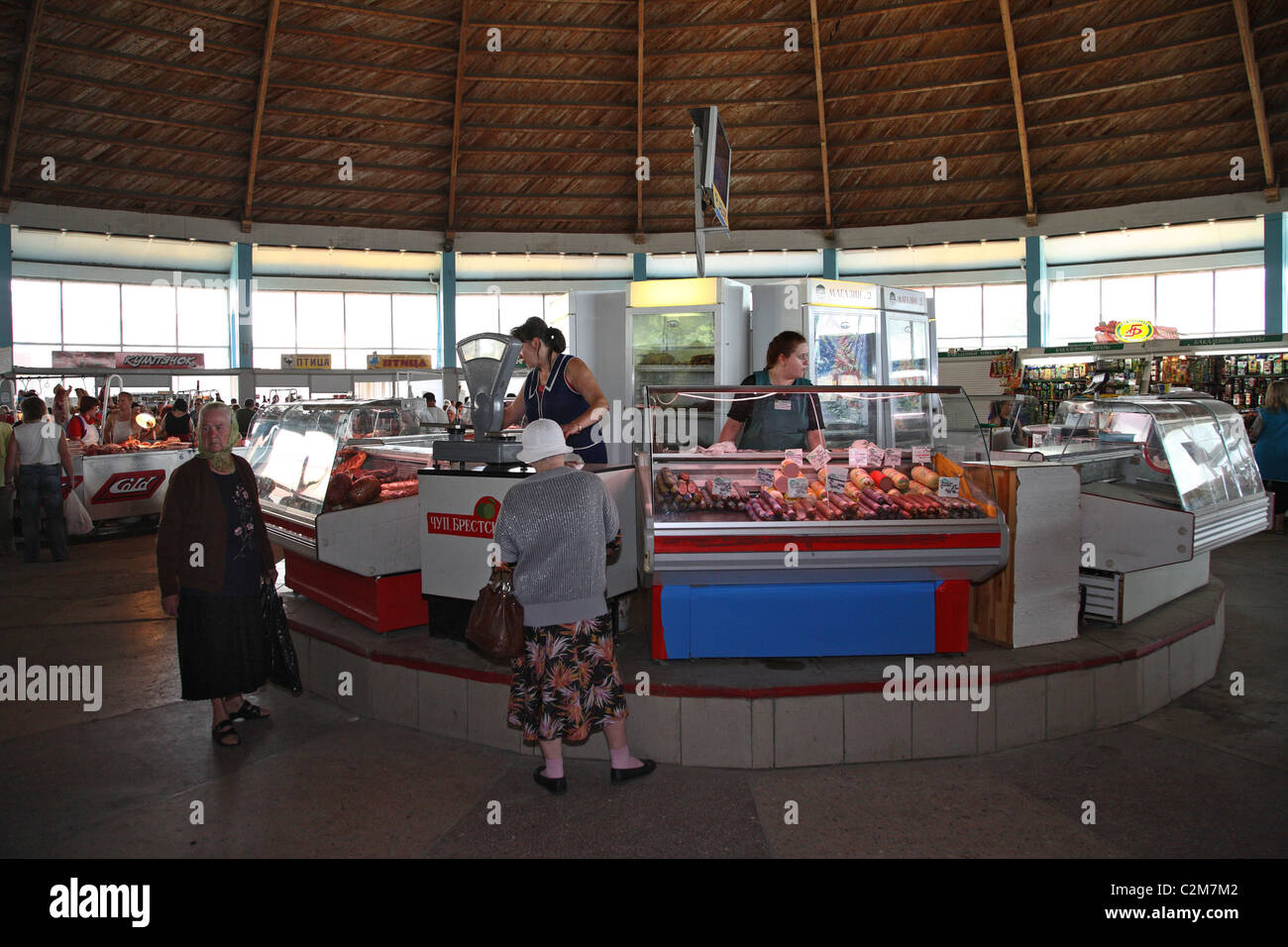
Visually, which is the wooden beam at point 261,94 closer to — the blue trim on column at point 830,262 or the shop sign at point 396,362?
the shop sign at point 396,362

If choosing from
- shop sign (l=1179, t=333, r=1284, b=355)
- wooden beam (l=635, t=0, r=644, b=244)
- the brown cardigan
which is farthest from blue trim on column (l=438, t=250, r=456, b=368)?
the brown cardigan

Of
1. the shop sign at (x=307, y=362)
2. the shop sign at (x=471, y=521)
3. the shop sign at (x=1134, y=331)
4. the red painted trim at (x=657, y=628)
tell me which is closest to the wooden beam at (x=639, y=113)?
the shop sign at (x=307, y=362)

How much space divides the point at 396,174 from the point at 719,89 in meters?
7.35

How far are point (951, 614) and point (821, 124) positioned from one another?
50.0 feet

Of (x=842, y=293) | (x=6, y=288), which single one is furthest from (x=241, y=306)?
(x=842, y=293)

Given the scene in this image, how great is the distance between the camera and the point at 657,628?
3.99 m

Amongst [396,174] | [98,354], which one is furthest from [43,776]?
[396,174]

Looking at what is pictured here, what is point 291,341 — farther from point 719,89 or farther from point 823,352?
point 823,352

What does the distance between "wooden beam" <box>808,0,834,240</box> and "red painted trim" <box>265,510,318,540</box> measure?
45.9 ft

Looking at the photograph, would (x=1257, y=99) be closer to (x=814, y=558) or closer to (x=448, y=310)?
(x=814, y=558)

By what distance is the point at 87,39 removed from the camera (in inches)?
572

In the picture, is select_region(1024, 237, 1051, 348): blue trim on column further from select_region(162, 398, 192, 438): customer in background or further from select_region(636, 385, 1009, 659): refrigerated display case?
select_region(162, 398, 192, 438): customer in background

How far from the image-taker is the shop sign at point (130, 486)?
34.8 feet
